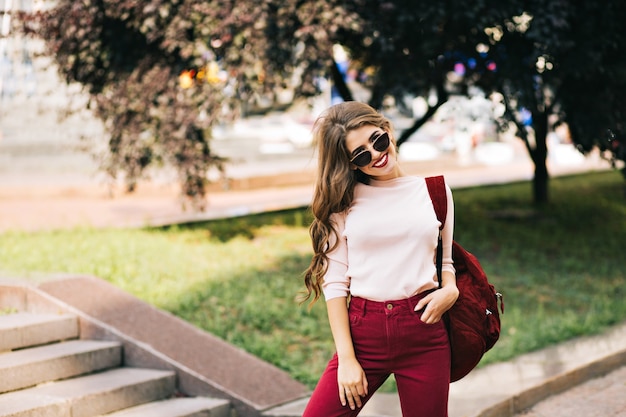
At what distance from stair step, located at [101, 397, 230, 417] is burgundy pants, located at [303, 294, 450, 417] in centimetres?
254

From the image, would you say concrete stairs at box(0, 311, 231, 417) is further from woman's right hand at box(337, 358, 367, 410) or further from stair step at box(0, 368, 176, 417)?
woman's right hand at box(337, 358, 367, 410)

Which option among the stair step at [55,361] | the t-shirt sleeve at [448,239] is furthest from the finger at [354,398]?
the stair step at [55,361]

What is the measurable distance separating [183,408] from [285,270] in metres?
3.79

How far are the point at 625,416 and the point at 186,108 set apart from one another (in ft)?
20.2

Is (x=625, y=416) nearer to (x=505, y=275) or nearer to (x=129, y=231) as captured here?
(x=505, y=275)

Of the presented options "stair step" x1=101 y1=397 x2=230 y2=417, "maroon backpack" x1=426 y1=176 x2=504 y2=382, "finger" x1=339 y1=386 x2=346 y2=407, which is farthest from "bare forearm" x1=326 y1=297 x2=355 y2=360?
"stair step" x1=101 y1=397 x2=230 y2=417

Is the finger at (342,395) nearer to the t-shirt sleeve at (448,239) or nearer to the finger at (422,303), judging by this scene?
the finger at (422,303)

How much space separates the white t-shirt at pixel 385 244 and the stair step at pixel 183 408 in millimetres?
2639

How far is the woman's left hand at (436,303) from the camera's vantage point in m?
3.04

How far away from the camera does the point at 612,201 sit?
16656 mm

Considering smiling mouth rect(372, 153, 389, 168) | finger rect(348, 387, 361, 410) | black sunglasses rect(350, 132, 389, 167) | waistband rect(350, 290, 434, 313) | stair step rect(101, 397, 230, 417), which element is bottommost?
stair step rect(101, 397, 230, 417)

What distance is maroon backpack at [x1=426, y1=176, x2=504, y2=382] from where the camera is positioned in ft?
10.3

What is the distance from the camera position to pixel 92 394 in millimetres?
5273

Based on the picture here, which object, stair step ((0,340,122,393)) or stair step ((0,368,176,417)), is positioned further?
stair step ((0,340,122,393))
